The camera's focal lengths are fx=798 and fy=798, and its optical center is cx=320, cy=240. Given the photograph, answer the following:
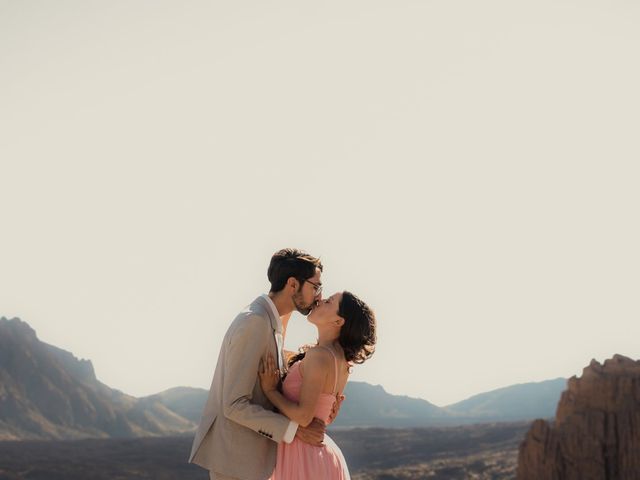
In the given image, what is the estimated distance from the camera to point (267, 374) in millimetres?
4047

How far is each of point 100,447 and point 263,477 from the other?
61.1 metres

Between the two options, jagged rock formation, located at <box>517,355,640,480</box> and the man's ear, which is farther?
jagged rock formation, located at <box>517,355,640,480</box>

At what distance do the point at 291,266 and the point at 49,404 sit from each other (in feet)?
269

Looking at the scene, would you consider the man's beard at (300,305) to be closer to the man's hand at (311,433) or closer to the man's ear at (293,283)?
the man's ear at (293,283)

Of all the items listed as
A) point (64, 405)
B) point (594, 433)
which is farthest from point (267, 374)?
point (64, 405)

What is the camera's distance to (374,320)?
4301 mm

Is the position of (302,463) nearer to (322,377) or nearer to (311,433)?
(311,433)

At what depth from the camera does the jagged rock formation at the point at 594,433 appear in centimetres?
2672

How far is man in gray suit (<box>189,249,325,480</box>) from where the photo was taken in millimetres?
3945

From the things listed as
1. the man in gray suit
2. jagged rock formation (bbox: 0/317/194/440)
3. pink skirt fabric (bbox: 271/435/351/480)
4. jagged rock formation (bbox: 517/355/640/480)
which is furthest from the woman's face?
jagged rock formation (bbox: 0/317/194/440)

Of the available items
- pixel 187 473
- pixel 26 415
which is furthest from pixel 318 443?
pixel 26 415

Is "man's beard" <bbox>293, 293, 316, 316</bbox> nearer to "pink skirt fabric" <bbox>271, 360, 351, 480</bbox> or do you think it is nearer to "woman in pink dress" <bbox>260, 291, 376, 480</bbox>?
"woman in pink dress" <bbox>260, 291, 376, 480</bbox>

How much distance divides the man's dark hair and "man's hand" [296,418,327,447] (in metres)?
0.73

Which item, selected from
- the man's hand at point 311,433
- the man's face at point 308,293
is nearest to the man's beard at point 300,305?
the man's face at point 308,293
